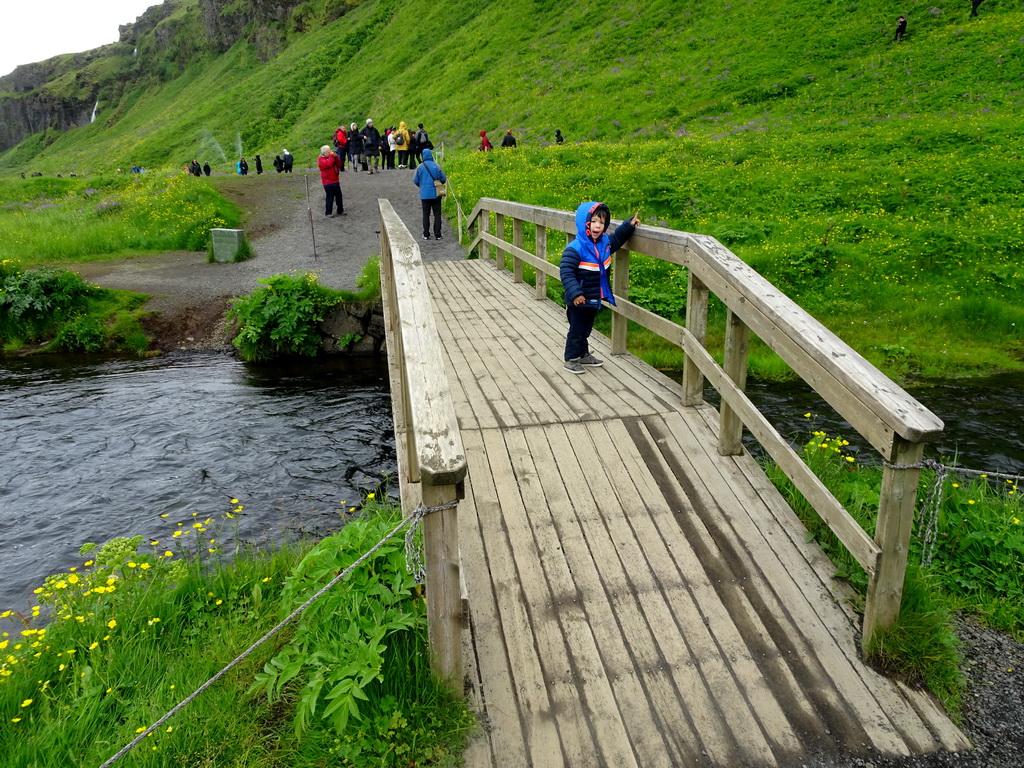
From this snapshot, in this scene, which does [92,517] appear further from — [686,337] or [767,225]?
[767,225]

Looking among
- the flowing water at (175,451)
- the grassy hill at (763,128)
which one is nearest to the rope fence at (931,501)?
the flowing water at (175,451)

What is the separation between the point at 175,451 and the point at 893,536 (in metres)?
7.66

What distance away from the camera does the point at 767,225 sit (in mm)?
15117

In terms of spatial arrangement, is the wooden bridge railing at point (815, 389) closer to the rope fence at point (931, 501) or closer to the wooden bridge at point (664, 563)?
the wooden bridge at point (664, 563)

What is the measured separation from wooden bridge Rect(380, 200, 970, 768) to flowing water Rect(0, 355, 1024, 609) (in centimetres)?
271

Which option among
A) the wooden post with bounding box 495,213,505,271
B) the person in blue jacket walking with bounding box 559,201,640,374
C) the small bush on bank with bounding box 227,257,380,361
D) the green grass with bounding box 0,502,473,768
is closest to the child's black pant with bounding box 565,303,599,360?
the person in blue jacket walking with bounding box 559,201,640,374

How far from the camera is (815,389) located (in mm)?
3654

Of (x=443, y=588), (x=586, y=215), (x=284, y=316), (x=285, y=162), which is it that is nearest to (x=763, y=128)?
(x=285, y=162)

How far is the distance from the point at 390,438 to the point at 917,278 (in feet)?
33.6

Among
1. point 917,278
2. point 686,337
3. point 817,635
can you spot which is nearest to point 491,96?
point 917,278

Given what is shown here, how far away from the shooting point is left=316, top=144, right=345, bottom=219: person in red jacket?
19.5 m

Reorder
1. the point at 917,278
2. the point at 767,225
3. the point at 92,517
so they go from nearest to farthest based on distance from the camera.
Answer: the point at 92,517 < the point at 917,278 < the point at 767,225

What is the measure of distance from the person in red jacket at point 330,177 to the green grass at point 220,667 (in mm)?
16548

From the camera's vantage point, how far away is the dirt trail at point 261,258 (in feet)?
44.1
